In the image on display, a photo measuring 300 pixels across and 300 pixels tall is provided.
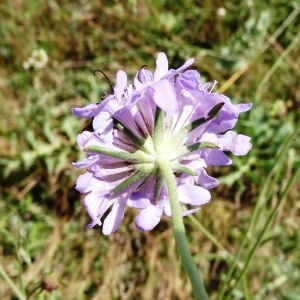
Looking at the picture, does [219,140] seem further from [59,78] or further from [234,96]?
[59,78]

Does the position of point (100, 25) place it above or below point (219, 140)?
below

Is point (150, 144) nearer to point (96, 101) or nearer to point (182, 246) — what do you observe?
point (182, 246)

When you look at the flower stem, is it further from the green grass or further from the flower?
the green grass

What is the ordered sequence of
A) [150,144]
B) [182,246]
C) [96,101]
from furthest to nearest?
[96,101] < [150,144] < [182,246]

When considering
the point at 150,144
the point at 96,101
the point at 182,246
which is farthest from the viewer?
the point at 96,101

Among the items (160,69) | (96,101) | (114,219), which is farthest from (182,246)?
(96,101)

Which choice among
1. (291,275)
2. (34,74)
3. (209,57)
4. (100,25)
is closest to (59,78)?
(34,74)
